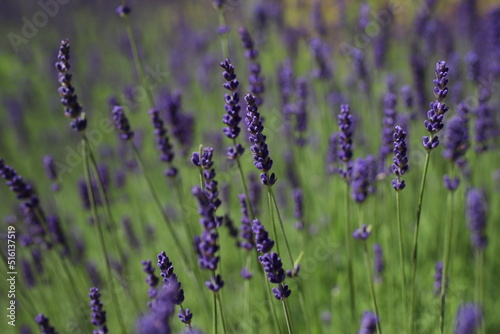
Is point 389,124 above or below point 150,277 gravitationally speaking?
above

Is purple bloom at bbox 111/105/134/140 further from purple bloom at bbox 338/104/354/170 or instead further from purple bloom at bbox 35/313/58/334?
purple bloom at bbox 338/104/354/170

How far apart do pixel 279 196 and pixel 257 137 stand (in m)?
2.57

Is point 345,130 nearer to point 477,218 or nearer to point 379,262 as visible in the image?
point 477,218

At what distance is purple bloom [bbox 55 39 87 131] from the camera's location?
181cm

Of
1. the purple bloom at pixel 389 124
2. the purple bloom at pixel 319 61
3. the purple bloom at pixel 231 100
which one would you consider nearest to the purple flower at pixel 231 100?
the purple bloom at pixel 231 100

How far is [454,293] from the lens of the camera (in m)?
2.72

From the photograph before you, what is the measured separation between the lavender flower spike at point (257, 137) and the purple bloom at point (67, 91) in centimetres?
80

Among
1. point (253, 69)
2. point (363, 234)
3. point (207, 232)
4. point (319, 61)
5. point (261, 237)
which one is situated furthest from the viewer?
point (319, 61)

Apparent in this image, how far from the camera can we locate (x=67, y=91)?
1937mm

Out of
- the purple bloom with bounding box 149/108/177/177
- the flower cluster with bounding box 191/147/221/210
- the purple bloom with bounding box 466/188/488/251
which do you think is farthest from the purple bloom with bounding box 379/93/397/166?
the flower cluster with bounding box 191/147/221/210

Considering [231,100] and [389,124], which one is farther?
[389,124]

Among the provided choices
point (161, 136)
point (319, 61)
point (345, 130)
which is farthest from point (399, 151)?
point (319, 61)

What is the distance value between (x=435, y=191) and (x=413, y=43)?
124 centimetres

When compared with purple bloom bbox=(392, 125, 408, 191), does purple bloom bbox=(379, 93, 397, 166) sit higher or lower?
higher
